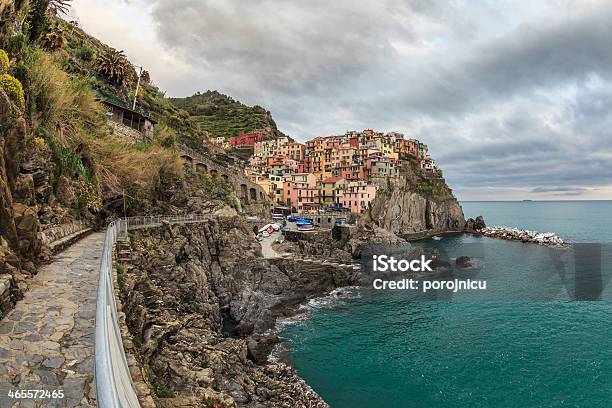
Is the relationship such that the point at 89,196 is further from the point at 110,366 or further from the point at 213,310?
the point at 110,366

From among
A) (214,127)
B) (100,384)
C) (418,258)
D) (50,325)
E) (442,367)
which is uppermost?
(214,127)

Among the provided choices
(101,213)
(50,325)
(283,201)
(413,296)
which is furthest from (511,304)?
(283,201)

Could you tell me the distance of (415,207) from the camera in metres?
99.9

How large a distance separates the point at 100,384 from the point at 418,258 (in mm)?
63979

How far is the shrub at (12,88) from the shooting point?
1221 centimetres

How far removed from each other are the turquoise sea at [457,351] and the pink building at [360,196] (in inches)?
1963

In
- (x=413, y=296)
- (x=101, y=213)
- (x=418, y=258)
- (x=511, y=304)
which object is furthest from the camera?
(x=418, y=258)

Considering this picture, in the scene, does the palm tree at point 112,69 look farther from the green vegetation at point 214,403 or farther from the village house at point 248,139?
the village house at point 248,139

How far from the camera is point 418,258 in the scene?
6281cm

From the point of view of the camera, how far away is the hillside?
502ft

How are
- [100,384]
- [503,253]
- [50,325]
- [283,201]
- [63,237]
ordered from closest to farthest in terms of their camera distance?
[100,384], [50,325], [63,237], [503,253], [283,201]

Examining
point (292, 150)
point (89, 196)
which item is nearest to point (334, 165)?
point (292, 150)

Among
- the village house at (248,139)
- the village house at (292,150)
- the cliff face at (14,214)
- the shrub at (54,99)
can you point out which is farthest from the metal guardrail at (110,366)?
the village house at (248,139)

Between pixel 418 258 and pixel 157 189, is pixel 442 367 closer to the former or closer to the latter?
pixel 157 189
